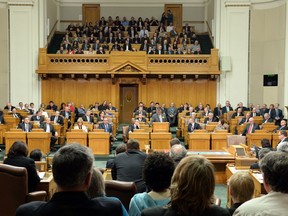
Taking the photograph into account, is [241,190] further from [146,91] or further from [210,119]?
[146,91]

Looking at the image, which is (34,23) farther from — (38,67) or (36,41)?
(38,67)

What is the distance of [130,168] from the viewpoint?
5156 millimetres

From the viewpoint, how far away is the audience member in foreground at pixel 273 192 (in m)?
2.21

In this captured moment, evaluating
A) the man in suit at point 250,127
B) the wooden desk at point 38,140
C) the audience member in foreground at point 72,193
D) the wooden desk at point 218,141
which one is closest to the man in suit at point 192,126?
the wooden desk at point 218,141

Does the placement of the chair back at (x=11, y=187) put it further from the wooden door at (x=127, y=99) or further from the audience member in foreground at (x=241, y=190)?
the wooden door at (x=127, y=99)

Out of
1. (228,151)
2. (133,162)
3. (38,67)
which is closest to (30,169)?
(133,162)

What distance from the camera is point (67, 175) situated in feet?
7.00

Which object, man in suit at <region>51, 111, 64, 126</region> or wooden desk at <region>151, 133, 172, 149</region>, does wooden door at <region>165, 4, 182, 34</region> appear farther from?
wooden desk at <region>151, 133, 172, 149</region>

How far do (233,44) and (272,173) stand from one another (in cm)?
1721

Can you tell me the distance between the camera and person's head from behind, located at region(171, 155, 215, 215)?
2158 millimetres

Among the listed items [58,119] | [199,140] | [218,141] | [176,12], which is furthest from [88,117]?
[176,12]

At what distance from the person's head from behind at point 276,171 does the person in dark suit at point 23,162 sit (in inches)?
129

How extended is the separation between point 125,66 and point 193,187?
15.9 m

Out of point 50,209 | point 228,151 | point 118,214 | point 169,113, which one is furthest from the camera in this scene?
point 169,113
